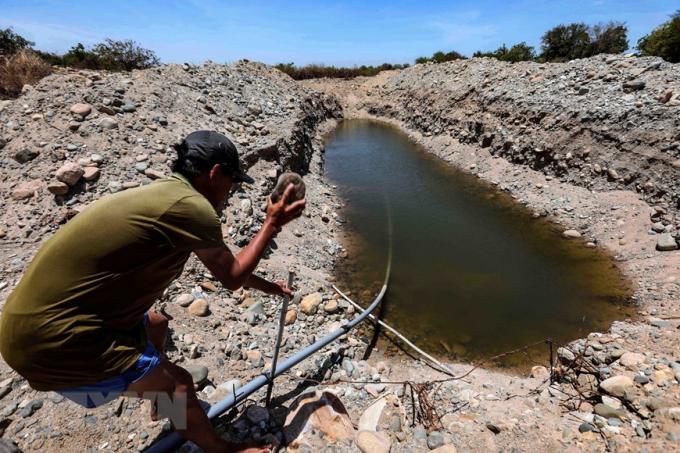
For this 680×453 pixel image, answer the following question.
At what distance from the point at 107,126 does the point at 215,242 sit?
23.0ft

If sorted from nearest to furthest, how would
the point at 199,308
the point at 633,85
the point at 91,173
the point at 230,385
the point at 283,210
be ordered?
the point at 283,210
the point at 230,385
the point at 199,308
the point at 91,173
the point at 633,85

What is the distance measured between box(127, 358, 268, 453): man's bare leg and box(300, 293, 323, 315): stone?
3.07 meters

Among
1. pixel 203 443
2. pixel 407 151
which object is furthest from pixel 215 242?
pixel 407 151

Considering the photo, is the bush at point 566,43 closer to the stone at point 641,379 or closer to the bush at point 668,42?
the bush at point 668,42

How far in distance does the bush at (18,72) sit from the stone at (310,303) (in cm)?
962

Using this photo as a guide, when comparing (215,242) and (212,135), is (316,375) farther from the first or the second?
(212,135)

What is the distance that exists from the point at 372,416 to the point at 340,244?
543 centimetres

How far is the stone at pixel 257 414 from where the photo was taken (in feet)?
11.1

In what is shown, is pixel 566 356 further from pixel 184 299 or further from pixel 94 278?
pixel 94 278

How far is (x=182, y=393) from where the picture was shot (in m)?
2.48

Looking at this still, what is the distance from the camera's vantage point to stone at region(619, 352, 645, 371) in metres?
4.28

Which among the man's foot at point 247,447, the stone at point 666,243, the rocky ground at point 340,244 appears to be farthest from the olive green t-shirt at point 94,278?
the stone at point 666,243

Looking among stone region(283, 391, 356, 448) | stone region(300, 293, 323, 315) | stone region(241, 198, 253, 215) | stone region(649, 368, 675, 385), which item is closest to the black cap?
stone region(283, 391, 356, 448)

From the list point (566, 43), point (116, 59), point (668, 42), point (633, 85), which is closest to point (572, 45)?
point (566, 43)
